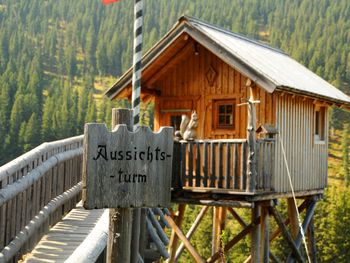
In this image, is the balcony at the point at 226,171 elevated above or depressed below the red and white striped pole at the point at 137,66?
below

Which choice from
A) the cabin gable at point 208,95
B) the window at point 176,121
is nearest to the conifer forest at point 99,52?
the window at point 176,121

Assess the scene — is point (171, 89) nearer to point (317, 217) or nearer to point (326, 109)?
point (326, 109)

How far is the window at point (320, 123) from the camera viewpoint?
18.6 m

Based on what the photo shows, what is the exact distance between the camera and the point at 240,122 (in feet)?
53.0

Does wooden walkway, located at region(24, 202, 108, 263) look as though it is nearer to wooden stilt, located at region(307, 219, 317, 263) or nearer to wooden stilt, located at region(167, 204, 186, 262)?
wooden stilt, located at region(167, 204, 186, 262)

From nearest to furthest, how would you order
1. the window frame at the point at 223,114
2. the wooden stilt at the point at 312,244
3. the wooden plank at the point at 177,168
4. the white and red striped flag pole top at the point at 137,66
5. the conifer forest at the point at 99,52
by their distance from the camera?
the white and red striped flag pole top at the point at 137,66 < the wooden plank at the point at 177,168 < the window frame at the point at 223,114 < the wooden stilt at the point at 312,244 < the conifer forest at the point at 99,52

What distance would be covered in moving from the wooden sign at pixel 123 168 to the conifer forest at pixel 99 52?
100409mm

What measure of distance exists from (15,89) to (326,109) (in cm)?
12749

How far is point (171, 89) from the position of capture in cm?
1747

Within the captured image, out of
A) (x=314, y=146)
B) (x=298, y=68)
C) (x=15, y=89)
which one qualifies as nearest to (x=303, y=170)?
(x=314, y=146)

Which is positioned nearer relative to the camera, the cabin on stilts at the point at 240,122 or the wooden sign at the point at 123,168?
the wooden sign at the point at 123,168

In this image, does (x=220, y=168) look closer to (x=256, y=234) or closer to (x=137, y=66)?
(x=256, y=234)

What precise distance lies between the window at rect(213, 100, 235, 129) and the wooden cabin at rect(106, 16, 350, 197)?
0.09 ft

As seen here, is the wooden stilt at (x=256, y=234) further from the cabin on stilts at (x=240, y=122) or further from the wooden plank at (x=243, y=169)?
the wooden plank at (x=243, y=169)
